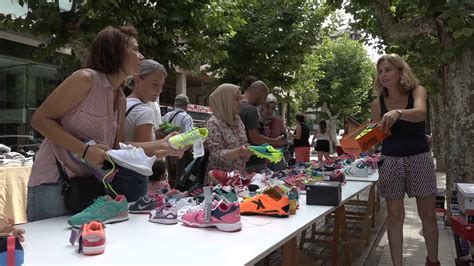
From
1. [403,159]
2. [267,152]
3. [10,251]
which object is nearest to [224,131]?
[267,152]

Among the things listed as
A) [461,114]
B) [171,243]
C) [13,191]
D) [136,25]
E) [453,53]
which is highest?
[136,25]

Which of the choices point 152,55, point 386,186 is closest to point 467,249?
point 386,186

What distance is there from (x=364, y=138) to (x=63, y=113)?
1.83m

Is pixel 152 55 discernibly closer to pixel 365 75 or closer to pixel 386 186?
pixel 386 186

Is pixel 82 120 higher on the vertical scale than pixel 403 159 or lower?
higher

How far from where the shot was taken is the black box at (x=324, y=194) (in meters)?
2.57

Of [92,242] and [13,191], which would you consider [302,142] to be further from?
[92,242]

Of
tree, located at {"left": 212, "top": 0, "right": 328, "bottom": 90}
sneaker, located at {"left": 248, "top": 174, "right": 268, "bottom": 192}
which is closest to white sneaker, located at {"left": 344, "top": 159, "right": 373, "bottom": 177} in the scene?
sneaker, located at {"left": 248, "top": 174, "right": 268, "bottom": 192}

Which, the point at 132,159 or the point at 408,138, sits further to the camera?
the point at 408,138

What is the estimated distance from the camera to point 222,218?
1.89 metres

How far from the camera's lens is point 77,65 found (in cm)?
653

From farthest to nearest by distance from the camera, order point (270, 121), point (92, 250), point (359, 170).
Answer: point (270, 121) → point (359, 170) → point (92, 250)

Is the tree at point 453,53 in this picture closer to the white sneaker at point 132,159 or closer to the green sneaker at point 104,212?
the white sneaker at point 132,159

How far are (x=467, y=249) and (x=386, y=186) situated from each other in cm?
66
